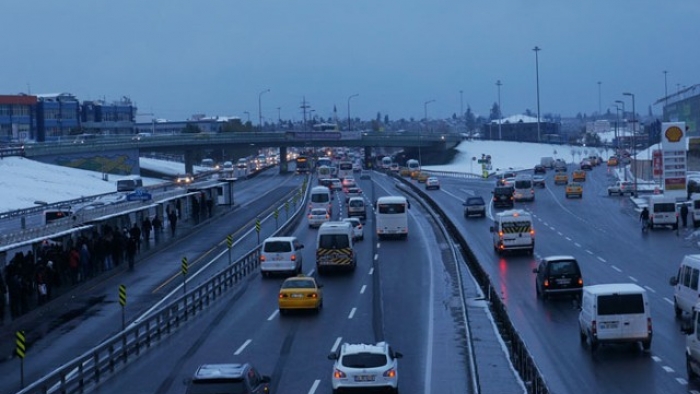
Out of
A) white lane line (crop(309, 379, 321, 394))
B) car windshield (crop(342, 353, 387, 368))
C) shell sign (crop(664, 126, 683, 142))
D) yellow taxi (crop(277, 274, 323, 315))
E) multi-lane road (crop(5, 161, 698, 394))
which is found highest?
shell sign (crop(664, 126, 683, 142))

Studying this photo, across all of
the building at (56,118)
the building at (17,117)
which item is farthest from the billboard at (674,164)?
the building at (56,118)

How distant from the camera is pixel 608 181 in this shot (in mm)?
105000

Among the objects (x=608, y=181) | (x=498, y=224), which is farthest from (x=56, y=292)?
(x=608, y=181)

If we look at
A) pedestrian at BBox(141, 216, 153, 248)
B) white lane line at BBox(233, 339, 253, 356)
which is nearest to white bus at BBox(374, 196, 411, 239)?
pedestrian at BBox(141, 216, 153, 248)

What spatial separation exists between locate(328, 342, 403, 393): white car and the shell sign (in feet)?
153

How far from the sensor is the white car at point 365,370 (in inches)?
698

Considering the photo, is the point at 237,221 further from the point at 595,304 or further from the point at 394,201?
the point at 595,304

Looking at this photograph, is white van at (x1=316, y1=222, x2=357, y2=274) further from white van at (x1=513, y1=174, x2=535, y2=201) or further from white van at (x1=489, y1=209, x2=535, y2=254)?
white van at (x1=513, y1=174, x2=535, y2=201)

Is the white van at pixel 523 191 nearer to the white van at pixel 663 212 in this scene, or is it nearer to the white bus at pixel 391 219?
the white van at pixel 663 212

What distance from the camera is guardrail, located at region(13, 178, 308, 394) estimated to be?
19266 millimetres

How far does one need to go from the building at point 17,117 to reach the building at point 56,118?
2803 millimetres

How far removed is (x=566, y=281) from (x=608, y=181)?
254ft

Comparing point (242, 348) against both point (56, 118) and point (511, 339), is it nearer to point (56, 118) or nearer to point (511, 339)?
point (511, 339)

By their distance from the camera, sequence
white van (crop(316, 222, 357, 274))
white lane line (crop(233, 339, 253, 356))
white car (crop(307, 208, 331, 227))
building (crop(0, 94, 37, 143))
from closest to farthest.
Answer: white lane line (crop(233, 339, 253, 356)), white van (crop(316, 222, 357, 274)), white car (crop(307, 208, 331, 227)), building (crop(0, 94, 37, 143))
